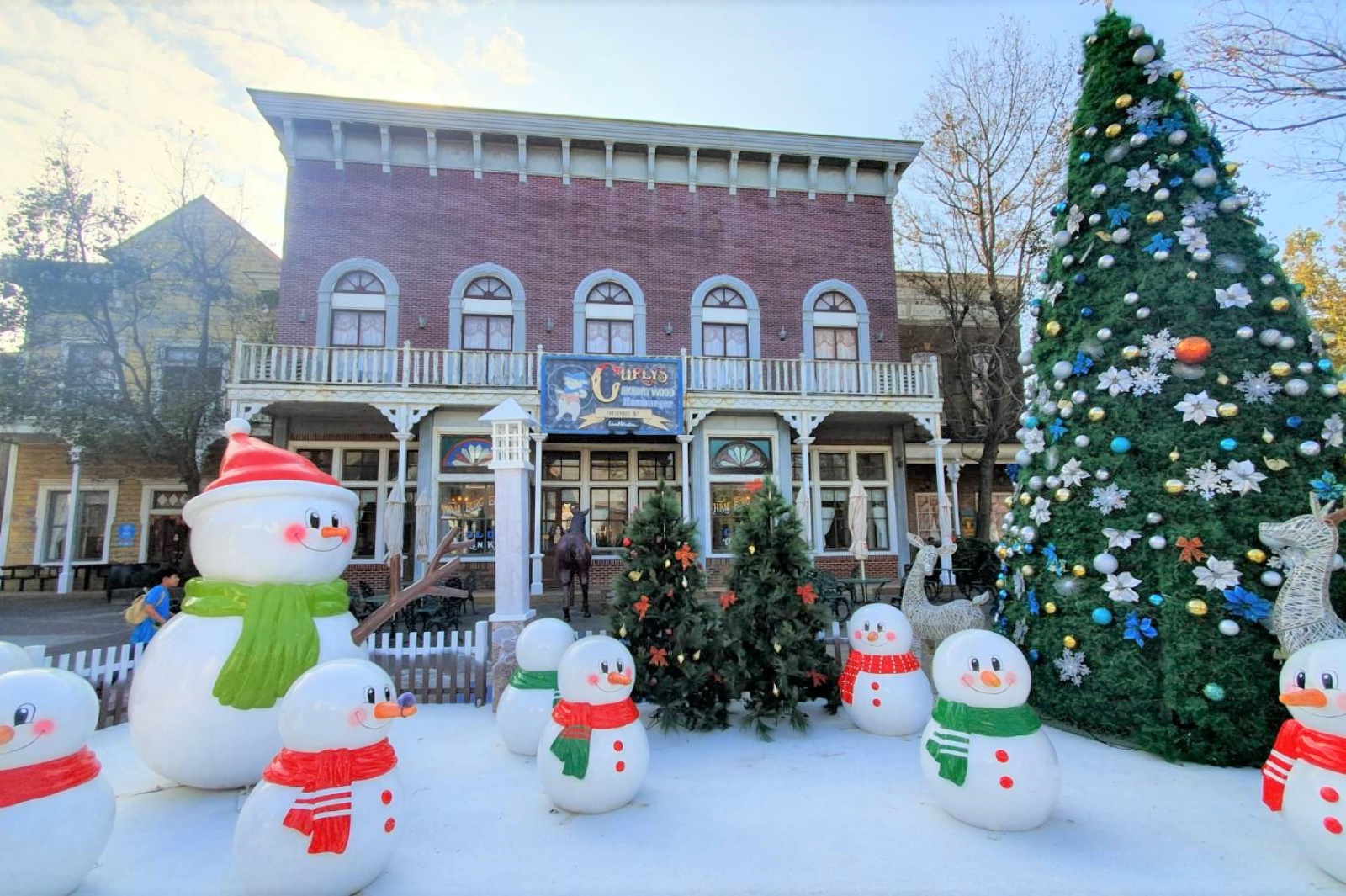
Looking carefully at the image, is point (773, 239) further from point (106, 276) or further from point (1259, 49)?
point (106, 276)

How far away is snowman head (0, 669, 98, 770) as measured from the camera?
253 cm

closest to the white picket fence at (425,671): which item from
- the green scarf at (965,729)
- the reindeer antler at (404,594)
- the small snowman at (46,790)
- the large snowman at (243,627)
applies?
the reindeer antler at (404,594)

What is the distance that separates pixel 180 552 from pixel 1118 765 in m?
20.3

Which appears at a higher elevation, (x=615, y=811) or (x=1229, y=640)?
(x=1229, y=640)

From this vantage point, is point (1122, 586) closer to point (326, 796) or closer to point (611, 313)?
point (326, 796)

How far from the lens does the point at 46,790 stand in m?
2.59

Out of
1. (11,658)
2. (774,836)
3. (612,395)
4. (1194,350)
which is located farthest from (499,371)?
(1194,350)

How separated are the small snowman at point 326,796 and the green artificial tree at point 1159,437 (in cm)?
469

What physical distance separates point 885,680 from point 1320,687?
255 centimetres

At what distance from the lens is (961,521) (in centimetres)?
1858

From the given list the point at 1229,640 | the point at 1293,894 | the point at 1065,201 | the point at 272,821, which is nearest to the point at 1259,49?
the point at 1065,201

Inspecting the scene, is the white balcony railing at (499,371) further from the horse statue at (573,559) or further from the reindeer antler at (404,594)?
the reindeer antler at (404,594)

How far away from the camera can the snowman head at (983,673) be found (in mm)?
3227

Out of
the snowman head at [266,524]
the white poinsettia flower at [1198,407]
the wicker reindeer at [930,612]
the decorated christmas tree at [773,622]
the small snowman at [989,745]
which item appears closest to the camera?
the small snowman at [989,745]
